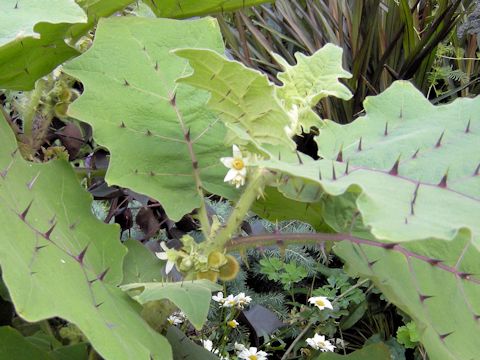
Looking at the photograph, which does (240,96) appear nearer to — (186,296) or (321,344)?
(186,296)

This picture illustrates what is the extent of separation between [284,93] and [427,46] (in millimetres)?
2328

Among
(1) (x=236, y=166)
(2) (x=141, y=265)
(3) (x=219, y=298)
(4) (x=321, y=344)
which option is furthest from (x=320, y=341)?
(1) (x=236, y=166)

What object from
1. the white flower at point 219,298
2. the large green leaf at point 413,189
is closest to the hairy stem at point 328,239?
the large green leaf at point 413,189

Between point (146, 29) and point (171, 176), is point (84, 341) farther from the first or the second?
point (146, 29)

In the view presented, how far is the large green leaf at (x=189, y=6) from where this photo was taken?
0.68 meters

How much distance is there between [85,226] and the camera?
52 cm

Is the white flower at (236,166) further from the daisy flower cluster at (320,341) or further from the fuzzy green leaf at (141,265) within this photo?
the daisy flower cluster at (320,341)

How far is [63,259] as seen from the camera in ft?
1.44

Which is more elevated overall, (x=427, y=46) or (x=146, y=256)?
(x=146, y=256)

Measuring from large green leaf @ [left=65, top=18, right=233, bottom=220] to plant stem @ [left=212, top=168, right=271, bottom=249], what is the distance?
6cm

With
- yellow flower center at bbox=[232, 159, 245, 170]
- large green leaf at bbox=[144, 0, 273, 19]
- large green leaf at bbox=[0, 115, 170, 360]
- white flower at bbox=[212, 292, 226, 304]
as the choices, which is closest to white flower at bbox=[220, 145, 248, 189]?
yellow flower center at bbox=[232, 159, 245, 170]

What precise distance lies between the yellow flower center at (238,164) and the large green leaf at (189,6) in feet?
0.78

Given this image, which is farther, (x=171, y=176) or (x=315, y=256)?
(x=315, y=256)

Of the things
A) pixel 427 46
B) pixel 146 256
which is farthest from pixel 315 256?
pixel 146 256
